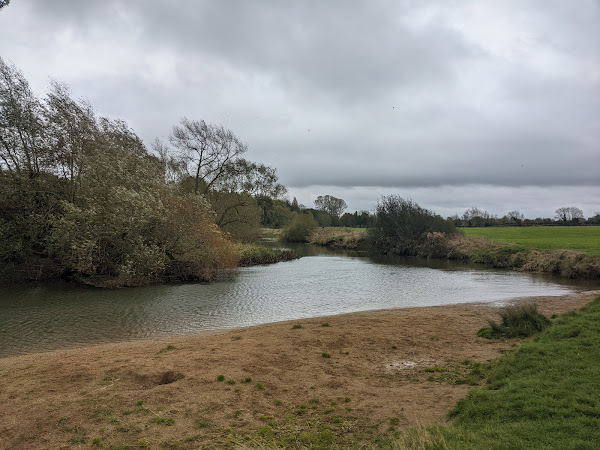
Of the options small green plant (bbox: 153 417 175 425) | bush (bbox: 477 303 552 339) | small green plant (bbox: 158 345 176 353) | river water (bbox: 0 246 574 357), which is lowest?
river water (bbox: 0 246 574 357)

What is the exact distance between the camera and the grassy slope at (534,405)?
4.04 meters

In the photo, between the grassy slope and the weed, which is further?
the weed

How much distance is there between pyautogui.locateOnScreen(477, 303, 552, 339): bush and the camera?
982 centimetres

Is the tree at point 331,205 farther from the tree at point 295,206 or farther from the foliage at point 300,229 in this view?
the foliage at point 300,229

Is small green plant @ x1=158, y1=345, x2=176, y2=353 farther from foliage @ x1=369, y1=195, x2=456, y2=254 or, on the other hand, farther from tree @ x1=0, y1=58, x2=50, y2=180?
foliage @ x1=369, y1=195, x2=456, y2=254

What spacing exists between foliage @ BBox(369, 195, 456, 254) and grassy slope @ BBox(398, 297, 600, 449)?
37.9m

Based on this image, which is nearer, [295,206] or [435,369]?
[435,369]

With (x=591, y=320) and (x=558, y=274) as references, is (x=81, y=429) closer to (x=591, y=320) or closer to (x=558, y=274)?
(x=591, y=320)

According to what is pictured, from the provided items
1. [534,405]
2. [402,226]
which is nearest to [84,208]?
[534,405]

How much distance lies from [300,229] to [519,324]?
2259 inches

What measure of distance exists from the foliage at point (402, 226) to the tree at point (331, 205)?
61213 millimetres

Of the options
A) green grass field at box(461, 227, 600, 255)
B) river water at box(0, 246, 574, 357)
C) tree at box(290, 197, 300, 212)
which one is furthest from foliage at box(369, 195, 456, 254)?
tree at box(290, 197, 300, 212)

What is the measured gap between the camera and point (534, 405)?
486 cm

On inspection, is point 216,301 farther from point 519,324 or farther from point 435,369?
point 519,324
